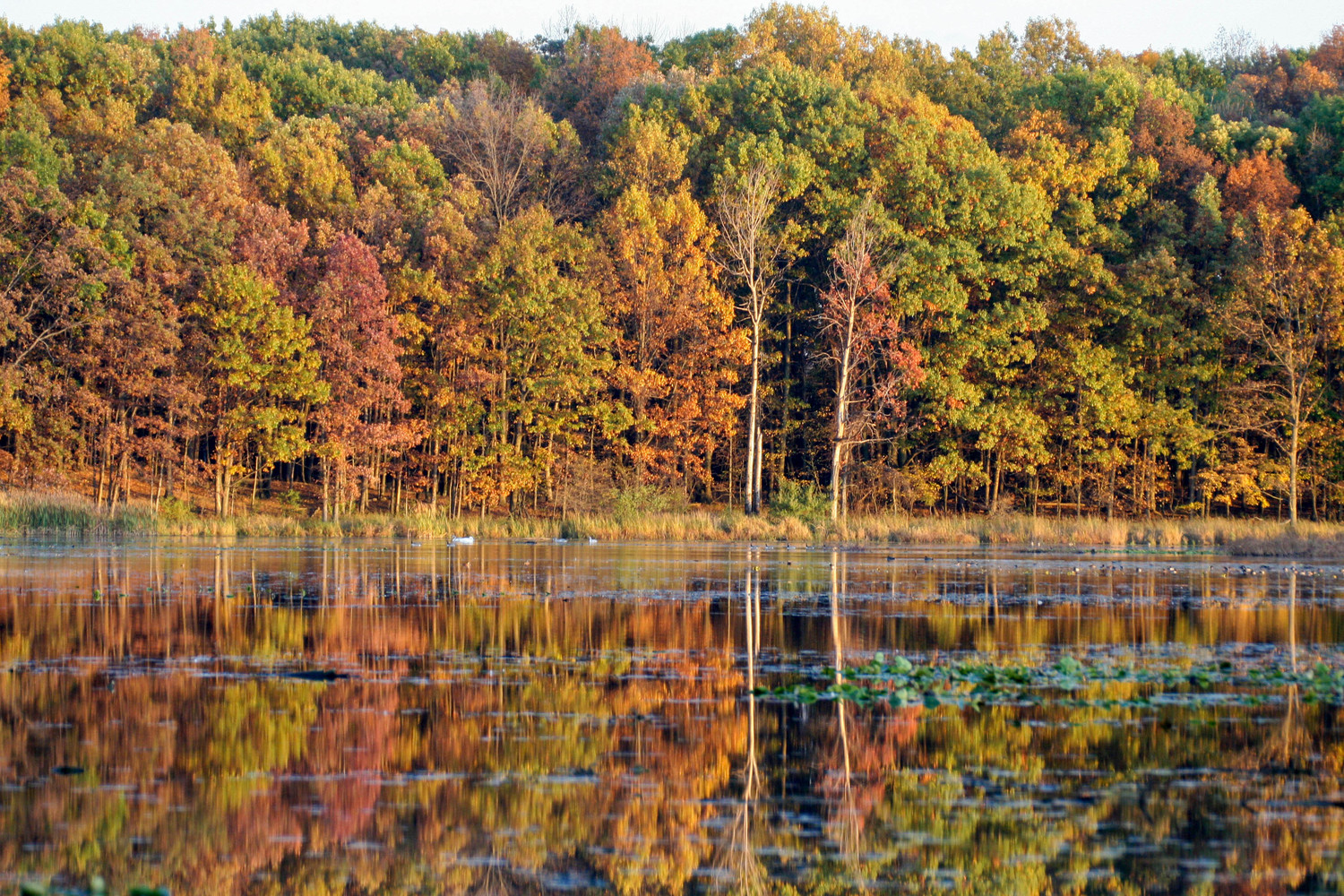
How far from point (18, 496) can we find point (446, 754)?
122ft

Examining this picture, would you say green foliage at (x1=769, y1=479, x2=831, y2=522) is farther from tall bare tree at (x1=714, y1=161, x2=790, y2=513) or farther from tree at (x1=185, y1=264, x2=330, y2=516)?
tree at (x1=185, y1=264, x2=330, y2=516)

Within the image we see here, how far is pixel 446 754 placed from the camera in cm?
883

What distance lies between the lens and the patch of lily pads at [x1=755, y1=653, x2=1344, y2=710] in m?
11.1

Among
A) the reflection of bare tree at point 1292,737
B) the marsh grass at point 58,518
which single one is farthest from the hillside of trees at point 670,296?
the reflection of bare tree at point 1292,737

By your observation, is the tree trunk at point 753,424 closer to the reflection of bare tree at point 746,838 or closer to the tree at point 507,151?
the tree at point 507,151

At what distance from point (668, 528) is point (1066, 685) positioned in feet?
110

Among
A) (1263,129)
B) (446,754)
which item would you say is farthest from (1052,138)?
(446,754)

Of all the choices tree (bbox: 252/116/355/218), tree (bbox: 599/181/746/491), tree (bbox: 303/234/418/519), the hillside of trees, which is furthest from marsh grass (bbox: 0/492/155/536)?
tree (bbox: 599/181/746/491)

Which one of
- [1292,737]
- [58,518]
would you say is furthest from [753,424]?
[1292,737]

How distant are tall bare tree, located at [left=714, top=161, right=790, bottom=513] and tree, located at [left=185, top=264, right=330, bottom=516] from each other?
54.0 feet

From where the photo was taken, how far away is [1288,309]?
5581 cm

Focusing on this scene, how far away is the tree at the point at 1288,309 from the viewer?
5441 centimetres

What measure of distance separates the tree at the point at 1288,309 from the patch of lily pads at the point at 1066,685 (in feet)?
145

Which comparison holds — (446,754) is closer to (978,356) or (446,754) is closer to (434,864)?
(434,864)
